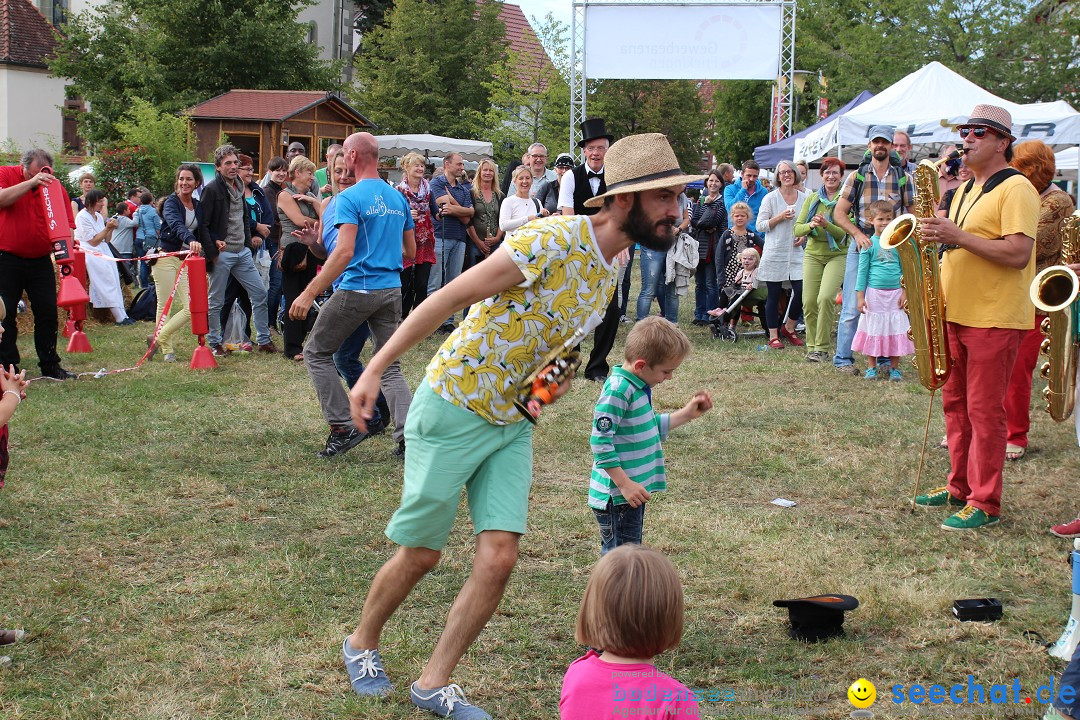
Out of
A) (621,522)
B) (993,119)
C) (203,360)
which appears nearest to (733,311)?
(203,360)

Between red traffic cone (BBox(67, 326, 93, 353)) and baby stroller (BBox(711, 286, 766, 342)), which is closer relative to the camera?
red traffic cone (BBox(67, 326, 93, 353))

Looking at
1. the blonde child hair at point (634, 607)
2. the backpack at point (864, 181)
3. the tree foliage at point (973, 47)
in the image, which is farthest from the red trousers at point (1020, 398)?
the tree foliage at point (973, 47)

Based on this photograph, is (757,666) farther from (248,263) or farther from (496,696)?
(248,263)

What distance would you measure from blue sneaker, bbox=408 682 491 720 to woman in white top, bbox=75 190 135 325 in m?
11.4

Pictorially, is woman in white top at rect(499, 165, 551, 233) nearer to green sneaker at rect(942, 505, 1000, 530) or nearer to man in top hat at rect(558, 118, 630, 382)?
man in top hat at rect(558, 118, 630, 382)

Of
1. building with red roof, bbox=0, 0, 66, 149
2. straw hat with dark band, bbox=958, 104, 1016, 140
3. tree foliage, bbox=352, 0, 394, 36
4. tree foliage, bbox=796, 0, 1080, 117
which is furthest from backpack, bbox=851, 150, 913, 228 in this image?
building with red roof, bbox=0, 0, 66, 149

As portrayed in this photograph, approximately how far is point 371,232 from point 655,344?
3.18 m

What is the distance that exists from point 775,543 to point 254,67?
32445mm

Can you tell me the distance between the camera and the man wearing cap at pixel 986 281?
17.2 feet

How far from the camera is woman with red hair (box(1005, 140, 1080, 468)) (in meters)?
6.20

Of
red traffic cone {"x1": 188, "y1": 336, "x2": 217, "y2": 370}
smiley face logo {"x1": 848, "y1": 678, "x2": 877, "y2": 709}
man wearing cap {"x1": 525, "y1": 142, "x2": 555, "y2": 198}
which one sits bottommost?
smiley face logo {"x1": 848, "y1": 678, "x2": 877, "y2": 709}

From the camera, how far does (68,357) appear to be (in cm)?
1104

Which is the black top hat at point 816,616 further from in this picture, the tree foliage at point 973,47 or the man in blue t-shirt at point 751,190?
the tree foliage at point 973,47

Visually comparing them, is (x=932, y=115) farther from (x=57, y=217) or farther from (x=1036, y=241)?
(x=57, y=217)
